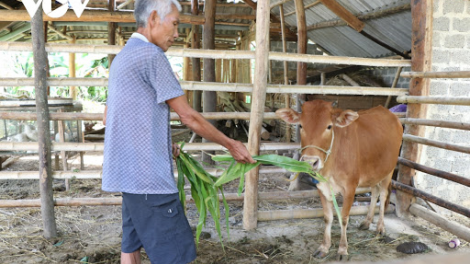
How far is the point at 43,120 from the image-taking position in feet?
11.1

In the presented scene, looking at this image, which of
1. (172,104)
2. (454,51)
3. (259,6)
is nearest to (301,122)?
(259,6)

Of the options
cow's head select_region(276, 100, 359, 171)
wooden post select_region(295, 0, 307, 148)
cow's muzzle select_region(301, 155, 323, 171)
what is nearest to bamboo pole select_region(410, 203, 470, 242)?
cow's head select_region(276, 100, 359, 171)

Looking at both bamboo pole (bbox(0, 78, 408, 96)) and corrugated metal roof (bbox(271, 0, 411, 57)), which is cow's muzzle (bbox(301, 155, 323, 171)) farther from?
corrugated metal roof (bbox(271, 0, 411, 57))

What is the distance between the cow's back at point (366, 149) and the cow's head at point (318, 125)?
25 centimetres

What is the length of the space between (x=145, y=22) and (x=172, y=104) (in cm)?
49

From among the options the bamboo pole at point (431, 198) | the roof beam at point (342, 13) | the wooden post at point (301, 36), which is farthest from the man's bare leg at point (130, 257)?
the roof beam at point (342, 13)

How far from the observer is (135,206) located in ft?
6.89

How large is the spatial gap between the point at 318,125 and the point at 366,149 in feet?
3.04

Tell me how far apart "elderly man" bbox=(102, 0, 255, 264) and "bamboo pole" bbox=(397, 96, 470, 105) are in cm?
246

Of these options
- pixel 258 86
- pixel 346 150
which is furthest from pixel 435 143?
pixel 258 86

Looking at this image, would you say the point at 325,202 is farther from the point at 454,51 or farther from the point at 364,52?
the point at 364,52

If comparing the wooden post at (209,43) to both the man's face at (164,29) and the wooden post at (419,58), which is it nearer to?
the wooden post at (419,58)

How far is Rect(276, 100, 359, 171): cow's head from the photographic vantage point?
298cm

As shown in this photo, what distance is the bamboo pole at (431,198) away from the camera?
3439 mm
